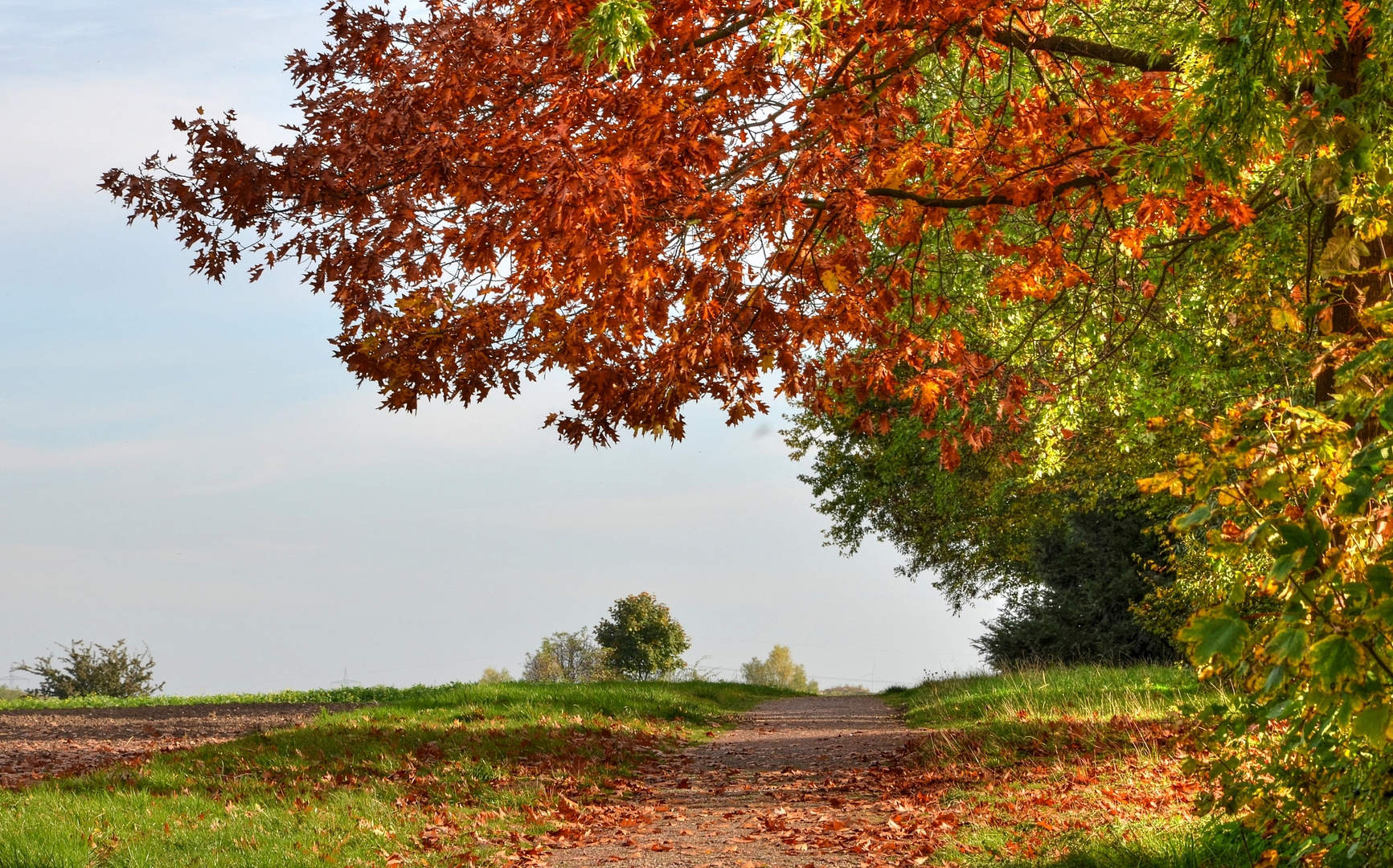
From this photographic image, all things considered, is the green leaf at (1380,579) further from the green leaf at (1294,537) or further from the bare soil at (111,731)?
the bare soil at (111,731)

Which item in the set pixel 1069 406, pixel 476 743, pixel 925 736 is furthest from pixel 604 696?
pixel 1069 406

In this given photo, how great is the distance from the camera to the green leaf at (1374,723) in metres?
2.59

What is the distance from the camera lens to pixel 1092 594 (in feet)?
74.3

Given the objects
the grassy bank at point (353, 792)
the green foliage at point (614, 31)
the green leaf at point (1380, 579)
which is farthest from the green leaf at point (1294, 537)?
the grassy bank at point (353, 792)

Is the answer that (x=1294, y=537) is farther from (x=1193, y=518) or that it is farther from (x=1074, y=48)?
(x=1074, y=48)

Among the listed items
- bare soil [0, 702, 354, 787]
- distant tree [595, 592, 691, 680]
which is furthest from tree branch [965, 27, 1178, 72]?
distant tree [595, 592, 691, 680]

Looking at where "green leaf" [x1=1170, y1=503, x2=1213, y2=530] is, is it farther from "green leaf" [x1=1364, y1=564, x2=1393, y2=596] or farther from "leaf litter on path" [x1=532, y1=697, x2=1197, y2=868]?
"leaf litter on path" [x1=532, y1=697, x2=1197, y2=868]

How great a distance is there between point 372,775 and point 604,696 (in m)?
6.46

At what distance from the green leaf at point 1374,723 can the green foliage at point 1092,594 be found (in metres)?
19.4

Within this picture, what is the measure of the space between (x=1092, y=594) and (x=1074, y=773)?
14577 mm

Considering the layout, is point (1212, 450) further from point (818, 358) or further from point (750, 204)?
point (818, 358)

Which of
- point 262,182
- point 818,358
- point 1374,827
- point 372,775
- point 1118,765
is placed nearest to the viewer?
point 1374,827

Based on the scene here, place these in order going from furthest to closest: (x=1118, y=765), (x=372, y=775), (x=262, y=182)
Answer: (x=372, y=775) → (x=1118, y=765) → (x=262, y=182)

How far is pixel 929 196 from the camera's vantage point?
6988mm
